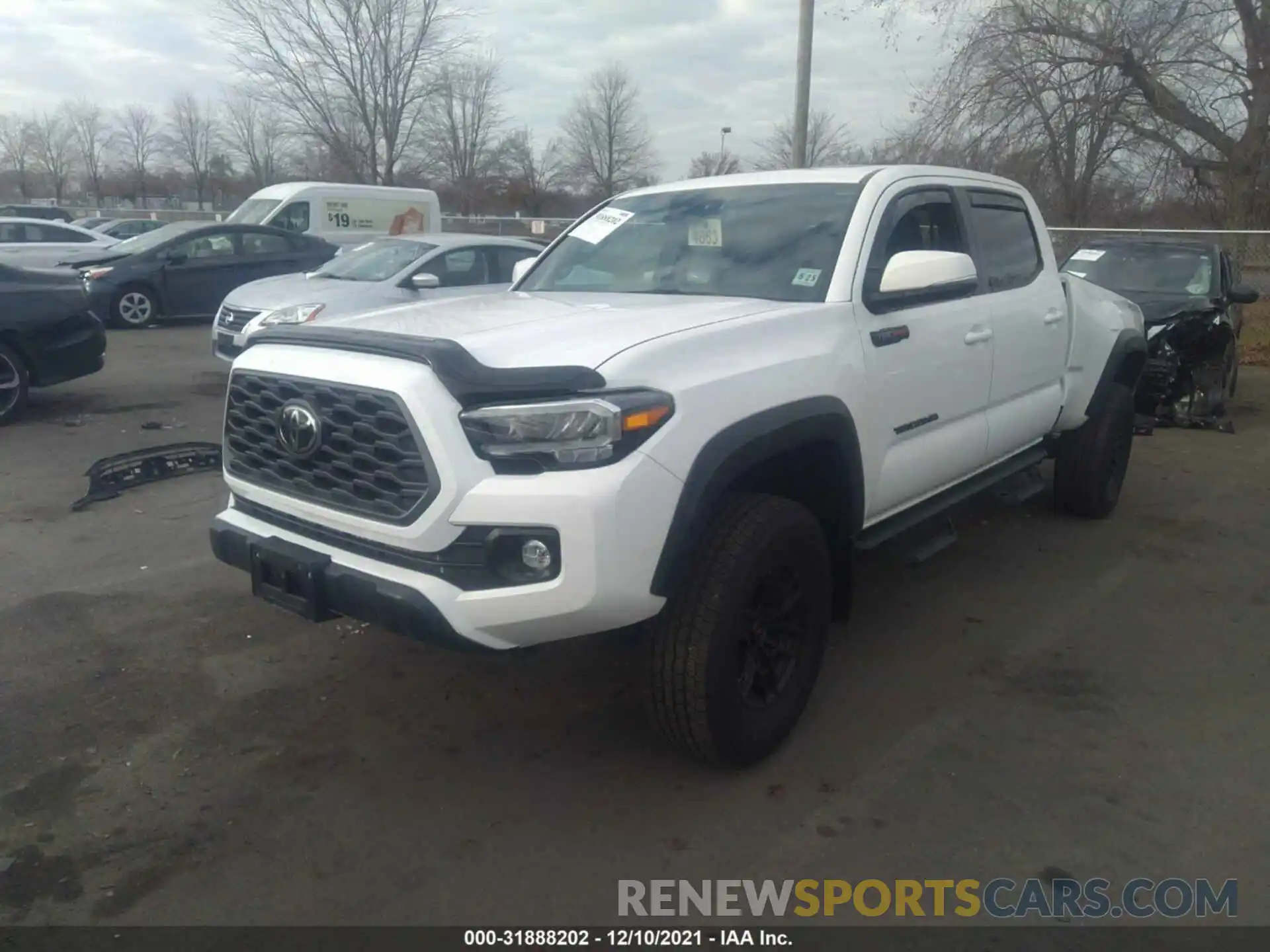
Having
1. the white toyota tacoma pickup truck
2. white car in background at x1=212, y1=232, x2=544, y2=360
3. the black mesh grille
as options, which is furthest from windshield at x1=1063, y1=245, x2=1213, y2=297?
the black mesh grille

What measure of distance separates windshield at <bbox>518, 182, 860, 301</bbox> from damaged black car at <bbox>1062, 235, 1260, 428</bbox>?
5160 millimetres

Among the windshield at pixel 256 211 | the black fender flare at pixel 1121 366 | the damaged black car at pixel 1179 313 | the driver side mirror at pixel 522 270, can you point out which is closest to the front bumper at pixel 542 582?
the driver side mirror at pixel 522 270

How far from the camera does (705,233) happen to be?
420 centimetres

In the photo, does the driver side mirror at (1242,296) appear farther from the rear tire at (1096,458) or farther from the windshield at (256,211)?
the windshield at (256,211)

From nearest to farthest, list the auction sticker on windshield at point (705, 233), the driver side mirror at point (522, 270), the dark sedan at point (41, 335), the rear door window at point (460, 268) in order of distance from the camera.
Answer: the auction sticker on windshield at point (705, 233), the driver side mirror at point (522, 270), the dark sedan at point (41, 335), the rear door window at point (460, 268)

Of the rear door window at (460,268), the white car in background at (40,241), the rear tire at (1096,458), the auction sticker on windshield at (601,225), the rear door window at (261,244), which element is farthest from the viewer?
the white car in background at (40,241)

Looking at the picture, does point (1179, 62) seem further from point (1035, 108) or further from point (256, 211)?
point (256, 211)

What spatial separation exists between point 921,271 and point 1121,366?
299 centimetres

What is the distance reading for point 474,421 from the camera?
2.76 metres

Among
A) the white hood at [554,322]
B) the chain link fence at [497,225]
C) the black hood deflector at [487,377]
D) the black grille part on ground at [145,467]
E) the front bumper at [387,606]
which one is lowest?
the black grille part on ground at [145,467]

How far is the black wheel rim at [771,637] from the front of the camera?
10.5ft

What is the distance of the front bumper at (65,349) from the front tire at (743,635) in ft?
23.6

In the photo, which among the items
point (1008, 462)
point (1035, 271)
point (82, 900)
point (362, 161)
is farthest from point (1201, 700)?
point (362, 161)

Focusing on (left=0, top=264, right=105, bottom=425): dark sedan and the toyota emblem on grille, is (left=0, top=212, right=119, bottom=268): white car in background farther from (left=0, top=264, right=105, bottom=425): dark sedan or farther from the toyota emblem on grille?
the toyota emblem on grille
